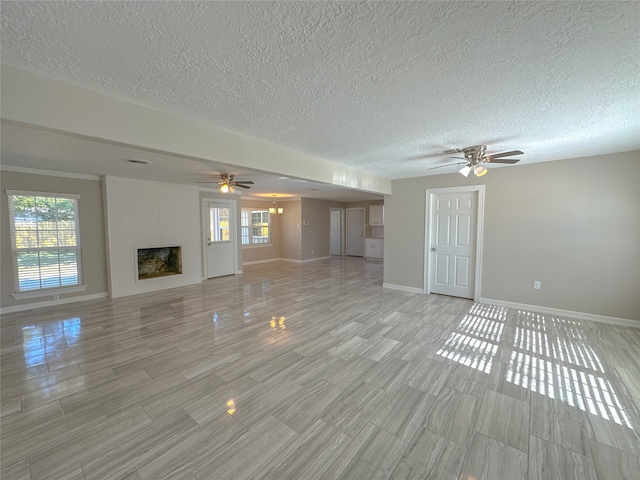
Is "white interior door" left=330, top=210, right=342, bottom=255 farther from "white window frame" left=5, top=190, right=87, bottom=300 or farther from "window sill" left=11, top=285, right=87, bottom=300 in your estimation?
"window sill" left=11, top=285, right=87, bottom=300

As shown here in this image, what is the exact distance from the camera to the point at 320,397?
218cm

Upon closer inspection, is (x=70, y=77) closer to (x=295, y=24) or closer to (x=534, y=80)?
(x=295, y=24)

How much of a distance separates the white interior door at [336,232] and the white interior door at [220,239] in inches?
190

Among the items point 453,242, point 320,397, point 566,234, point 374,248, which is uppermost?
point 566,234

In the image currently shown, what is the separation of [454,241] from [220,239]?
600cm

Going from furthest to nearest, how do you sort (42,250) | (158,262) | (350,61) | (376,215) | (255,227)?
(376,215)
(255,227)
(158,262)
(42,250)
(350,61)

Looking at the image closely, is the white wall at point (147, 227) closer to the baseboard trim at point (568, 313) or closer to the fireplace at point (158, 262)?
the fireplace at point (158, 262)

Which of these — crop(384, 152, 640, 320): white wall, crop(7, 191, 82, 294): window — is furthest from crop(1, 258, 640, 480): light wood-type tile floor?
crop(7, 191, 82, 294): window

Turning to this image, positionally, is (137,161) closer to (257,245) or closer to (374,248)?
(257,245)

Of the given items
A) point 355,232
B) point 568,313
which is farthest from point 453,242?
point 355,232

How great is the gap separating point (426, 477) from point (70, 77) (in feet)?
10.7

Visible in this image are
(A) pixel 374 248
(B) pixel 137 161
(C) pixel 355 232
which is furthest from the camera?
(C) pixel 355 232

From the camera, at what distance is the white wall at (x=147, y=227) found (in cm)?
527

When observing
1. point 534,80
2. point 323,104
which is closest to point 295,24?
point 323,104
